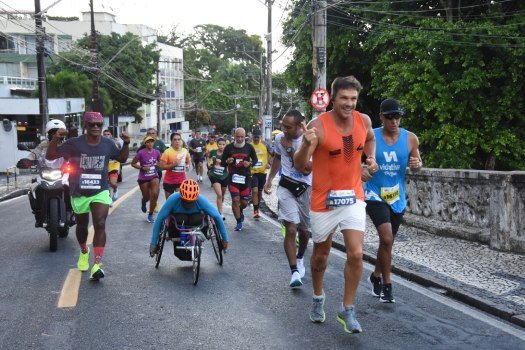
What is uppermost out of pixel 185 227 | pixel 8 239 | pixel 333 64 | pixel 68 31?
pixel 68 31

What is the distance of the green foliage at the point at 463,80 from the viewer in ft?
68.2

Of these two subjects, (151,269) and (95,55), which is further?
(95,55)

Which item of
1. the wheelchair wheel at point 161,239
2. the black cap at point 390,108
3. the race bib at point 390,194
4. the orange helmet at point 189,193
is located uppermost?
the black cap at point 390,108

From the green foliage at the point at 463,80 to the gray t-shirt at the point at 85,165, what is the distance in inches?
607

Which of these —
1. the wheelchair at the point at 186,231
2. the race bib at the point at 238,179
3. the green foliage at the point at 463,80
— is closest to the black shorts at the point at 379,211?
the wheelchair at the point at 186,231

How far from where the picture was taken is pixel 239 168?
12141mm

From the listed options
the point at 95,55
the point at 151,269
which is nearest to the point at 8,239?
the point at 151,269

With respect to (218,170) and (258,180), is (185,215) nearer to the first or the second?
(218,170)

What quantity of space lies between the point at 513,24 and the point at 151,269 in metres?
16.2

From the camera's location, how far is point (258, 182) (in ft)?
46.3

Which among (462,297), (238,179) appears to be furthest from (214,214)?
(238,179)

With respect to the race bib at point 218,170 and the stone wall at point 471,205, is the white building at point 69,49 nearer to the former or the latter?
the race bib at point 218,170

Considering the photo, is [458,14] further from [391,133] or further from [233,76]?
[233,76]

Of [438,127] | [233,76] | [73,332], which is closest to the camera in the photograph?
[73,332]
